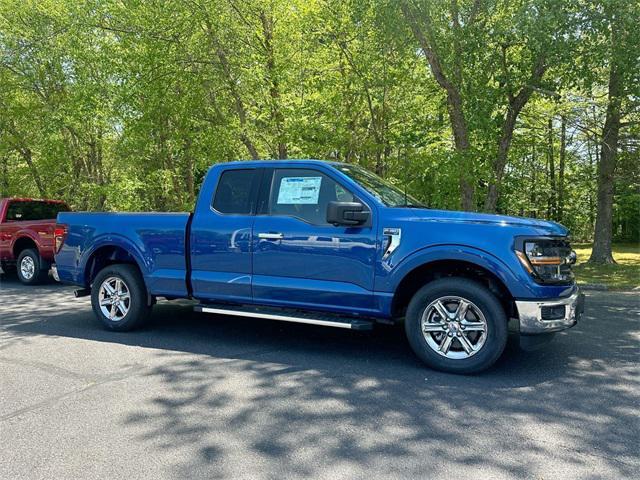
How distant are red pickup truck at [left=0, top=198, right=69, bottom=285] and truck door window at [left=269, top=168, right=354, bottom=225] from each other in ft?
25.0

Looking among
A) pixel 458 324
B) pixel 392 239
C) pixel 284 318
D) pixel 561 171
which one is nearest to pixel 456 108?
pixel 392 239

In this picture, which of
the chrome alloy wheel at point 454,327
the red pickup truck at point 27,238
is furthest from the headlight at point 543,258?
the red pickup truck at point 27,238

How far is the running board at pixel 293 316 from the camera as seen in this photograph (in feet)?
16.6

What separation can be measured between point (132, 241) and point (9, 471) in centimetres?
354

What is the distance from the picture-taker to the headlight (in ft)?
15.0

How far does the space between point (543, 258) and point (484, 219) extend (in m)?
0.61

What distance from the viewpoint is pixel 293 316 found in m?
5.39

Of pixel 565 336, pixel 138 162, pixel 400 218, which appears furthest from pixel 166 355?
pixel 138 162

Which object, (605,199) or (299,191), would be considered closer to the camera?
(299,191)

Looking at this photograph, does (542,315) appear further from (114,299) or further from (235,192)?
(114,299)

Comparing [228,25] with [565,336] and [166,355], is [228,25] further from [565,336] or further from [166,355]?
[565,336]

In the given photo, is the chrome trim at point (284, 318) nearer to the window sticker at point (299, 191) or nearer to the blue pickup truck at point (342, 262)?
the blue pickup truck at point (342, 262)

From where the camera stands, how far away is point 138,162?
16641 mm

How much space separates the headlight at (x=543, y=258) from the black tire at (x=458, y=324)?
43cm
